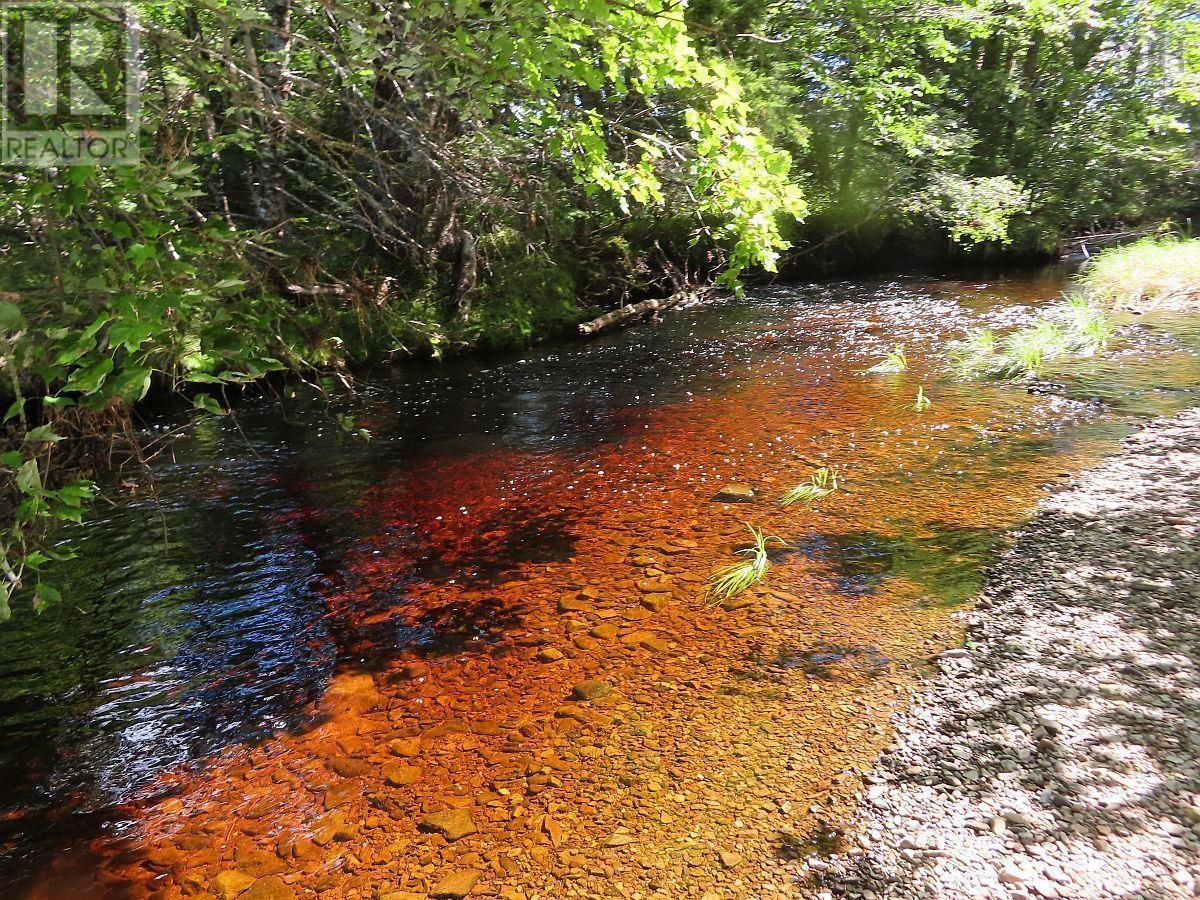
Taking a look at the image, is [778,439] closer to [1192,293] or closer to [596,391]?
[596,391]

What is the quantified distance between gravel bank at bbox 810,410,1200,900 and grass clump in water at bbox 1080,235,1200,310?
10.3 meters

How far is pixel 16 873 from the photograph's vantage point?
322 centimetres

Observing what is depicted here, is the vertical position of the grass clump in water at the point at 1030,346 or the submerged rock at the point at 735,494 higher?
the grass clump in water at the point at 1030,346

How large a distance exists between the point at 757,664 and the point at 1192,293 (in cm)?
1325

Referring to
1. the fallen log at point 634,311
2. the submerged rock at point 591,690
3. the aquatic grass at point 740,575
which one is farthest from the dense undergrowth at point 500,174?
the submerged rock at point 591,690

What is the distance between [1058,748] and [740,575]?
2155 mm

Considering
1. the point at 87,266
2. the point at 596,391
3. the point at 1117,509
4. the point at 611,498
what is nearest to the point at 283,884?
the point at 87,266

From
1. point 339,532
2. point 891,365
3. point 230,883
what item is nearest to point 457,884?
point 230,883

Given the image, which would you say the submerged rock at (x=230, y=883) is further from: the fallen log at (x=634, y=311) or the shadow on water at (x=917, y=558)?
the fallen log at (x=634, y=311)

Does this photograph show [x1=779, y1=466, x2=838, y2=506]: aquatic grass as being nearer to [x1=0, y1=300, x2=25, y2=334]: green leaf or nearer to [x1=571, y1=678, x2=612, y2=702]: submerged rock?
[x1=571, y1=678, x2=612, y2=702]: submerged rock

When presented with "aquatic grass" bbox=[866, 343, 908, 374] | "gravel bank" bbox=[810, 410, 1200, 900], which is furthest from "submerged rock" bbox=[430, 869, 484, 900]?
"aquatic grass" bbox=[866, 343, 908, 374]

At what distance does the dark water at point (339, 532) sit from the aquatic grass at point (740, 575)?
507mm

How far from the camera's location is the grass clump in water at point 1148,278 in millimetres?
12633

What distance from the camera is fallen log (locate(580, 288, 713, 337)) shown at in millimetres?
15133
